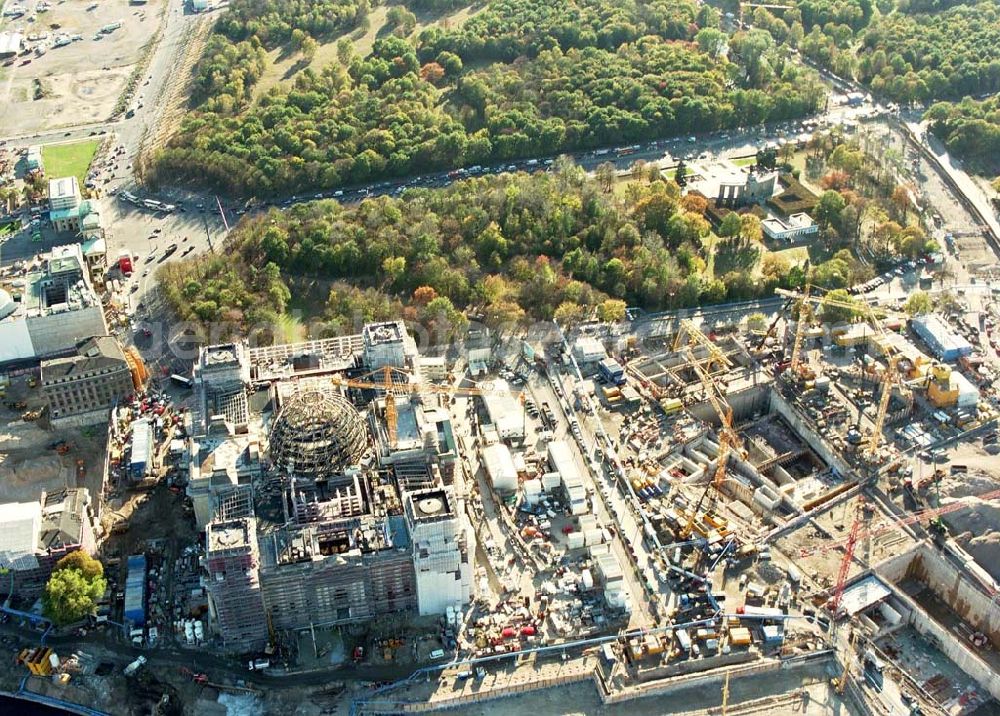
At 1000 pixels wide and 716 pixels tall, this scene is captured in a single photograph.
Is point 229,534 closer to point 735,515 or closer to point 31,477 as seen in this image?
point 31,477

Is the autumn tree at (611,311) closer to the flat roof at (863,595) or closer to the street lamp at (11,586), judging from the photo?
the flat roof at (863,595)

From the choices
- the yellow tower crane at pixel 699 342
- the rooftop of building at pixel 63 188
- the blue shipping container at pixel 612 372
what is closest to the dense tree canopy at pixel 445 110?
the rooftop of building at pixel 63 188

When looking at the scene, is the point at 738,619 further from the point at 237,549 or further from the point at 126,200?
the point at 126,200

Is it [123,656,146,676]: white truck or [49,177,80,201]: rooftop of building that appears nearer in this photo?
[123,656,146,676]: white truck

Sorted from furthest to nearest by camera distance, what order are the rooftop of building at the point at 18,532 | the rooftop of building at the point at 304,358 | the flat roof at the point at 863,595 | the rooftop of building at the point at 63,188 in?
the rooftop of building at the point at 63,188 < the rooftop of building at the point at 304,358 < the flat roof at the point at 863,595 < the rooftop of building at the point at 18,532

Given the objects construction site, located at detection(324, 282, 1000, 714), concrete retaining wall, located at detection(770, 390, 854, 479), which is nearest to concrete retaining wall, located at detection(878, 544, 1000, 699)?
construction site, located at detection(324, 282, 1000, 714)

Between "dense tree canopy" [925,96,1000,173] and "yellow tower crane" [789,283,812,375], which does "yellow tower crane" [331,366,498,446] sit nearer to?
"yellow tower crane" [789,283,812,375]
